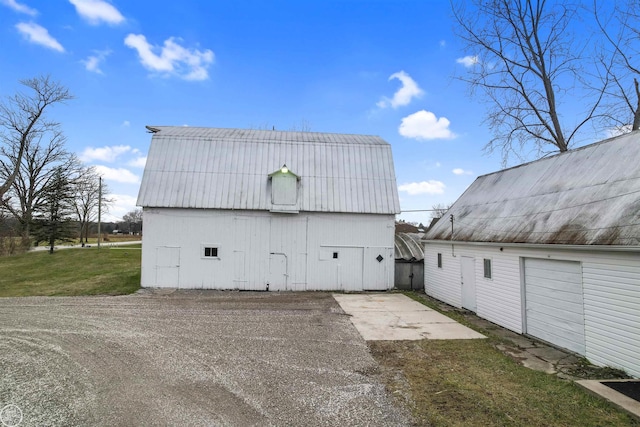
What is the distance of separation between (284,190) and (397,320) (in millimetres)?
7877

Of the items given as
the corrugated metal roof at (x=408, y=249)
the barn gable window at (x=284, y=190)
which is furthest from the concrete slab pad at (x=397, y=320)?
the barn gable window at (x=284, y=190)

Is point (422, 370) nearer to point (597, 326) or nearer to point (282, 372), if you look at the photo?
point (282, 372)

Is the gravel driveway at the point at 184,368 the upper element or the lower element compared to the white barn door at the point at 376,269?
lower

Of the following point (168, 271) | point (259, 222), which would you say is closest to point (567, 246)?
point (259, 222)

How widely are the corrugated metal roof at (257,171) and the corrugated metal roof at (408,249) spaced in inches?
94.7

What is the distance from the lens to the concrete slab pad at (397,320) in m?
8.76

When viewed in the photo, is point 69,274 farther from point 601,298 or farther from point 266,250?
point 601,298

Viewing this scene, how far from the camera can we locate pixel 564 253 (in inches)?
303

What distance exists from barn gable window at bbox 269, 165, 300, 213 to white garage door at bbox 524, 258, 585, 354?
944 cm

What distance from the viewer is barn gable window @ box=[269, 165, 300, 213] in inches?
603

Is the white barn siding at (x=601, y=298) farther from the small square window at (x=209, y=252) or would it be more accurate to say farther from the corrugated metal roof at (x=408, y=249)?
the small square window at (x=209, y=252)

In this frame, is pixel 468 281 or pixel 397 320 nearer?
pixel 397 320

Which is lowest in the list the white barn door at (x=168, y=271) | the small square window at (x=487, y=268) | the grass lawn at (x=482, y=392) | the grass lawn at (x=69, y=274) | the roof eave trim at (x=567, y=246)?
the grass lawn at (x=482, y=392)

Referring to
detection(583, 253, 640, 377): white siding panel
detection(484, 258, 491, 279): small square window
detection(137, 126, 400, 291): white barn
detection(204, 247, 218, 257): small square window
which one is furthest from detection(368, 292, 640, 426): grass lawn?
detection(204, 247, 218, 257): small square window
